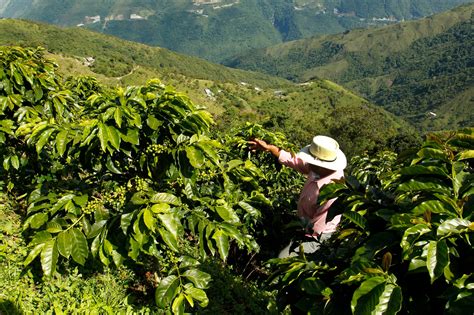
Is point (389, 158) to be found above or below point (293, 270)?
below

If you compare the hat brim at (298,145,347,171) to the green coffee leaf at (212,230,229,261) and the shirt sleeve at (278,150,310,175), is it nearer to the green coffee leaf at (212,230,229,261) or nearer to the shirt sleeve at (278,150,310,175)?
the shirt sleeve at (278,150,310,175)

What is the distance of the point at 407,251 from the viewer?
1805 millimetres

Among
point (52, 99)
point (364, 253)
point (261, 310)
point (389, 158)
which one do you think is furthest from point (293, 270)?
point (389, 158)

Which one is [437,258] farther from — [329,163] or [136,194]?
[329,163]

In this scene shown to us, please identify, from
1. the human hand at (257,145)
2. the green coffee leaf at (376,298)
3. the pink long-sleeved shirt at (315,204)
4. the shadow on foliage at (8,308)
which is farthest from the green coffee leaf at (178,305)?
the human hand at (257,145)

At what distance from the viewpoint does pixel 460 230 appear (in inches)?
67.8

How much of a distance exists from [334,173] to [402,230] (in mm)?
2957

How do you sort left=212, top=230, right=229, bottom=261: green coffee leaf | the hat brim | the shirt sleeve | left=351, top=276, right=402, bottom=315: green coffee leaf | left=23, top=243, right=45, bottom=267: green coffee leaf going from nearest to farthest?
left=351, top=276, right=402, bottom=315: green coffee leaf → left=23, top=243, right=45, bottom=267: green coffee leaf → left=212, top=230, right=229, bottom=261: green coffee leaf → the hat brim → the shirt sleeve

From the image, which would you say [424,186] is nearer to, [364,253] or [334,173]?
[364,253]

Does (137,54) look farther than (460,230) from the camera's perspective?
Yes

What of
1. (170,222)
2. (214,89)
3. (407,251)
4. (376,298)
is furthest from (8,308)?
(214,89)

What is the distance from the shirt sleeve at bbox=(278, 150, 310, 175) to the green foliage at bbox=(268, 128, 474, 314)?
256cm

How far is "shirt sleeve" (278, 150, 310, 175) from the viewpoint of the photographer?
5.27m

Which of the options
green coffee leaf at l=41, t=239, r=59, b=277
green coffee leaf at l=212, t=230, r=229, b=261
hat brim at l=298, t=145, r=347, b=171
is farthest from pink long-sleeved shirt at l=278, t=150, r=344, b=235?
green coffee leaf at l=41, t=239, r=59, b=277
